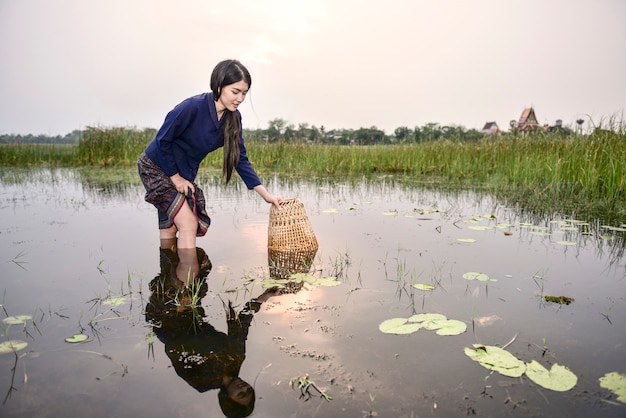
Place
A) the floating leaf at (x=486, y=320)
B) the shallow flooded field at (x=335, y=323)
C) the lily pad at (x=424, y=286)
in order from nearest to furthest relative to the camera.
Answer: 1. the shallow flooded field at (x=335, y=323)
2. the floating leaf at (x=486, y=320)
3. the lily pad at (x=424, y=286)

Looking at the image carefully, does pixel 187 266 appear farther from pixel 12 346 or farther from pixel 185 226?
pixel 12 346

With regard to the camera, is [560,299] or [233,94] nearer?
[560,299]

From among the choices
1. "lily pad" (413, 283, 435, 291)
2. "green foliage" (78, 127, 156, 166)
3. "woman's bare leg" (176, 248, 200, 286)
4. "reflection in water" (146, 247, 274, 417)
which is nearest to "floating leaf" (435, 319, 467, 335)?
"lily pad" (413, 283, 435, 291)

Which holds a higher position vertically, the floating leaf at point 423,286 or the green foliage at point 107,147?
the green foliage at point 107,147

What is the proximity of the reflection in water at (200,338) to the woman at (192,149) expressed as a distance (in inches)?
25.9

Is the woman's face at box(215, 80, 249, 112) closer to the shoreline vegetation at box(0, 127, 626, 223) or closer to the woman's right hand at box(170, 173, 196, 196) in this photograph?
the woman's right hand at box(170, 173, 196, 196)

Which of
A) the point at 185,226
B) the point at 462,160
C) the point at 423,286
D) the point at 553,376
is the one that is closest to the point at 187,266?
the point at 185,226

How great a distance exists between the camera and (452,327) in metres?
1.92

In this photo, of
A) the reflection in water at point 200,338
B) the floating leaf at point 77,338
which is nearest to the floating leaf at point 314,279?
the reflection in water at point 200,338

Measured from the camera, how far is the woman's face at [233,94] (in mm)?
2785

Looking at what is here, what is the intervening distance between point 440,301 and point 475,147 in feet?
24.3

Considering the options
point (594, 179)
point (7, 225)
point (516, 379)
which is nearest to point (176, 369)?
point (516, 379)

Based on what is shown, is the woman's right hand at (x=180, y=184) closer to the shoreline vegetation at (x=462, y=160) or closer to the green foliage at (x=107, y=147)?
the shoreline vegetation at (x=462, y=160)

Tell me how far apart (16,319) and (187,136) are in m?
1.55
